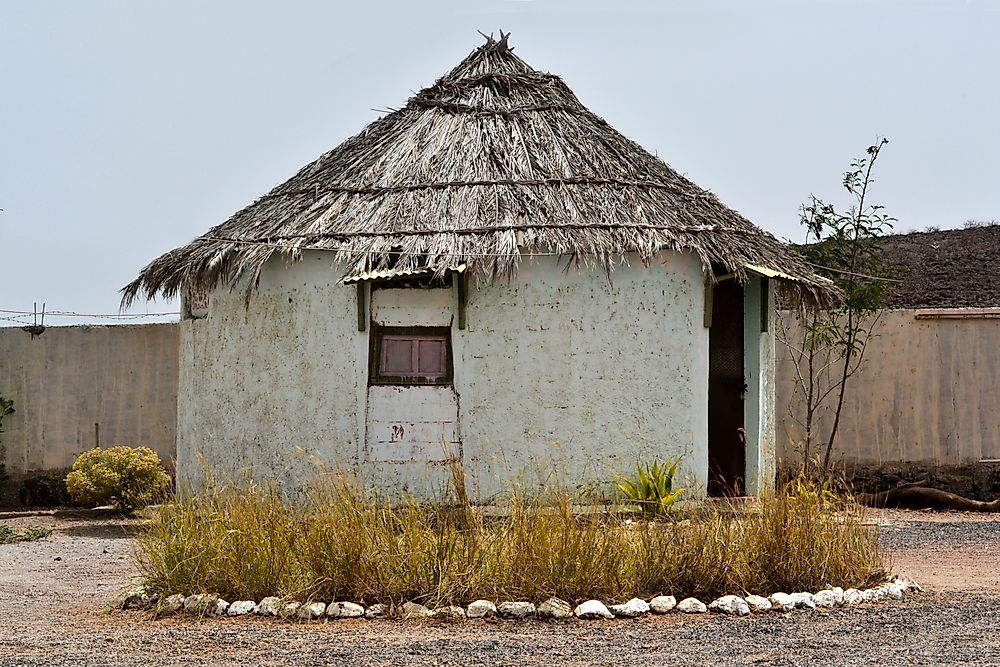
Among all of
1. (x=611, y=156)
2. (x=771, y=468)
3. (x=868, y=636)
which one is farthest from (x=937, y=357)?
(x=868, y=636)

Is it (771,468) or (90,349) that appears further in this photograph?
(90,349)

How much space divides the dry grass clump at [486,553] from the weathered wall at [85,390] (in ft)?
22.6

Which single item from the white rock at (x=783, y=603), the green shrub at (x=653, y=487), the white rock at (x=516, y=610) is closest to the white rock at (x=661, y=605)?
the white rock at (x=783, y=603)

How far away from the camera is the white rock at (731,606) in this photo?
21.5ft

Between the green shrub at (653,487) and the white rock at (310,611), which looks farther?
the green shrub at (653,487)

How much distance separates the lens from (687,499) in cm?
997

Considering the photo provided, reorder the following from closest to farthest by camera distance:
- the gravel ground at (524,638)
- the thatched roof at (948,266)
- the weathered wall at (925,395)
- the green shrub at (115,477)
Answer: the gravel ground at (524,638) → the green shrub at (115,477) → the weathered wall at (925,395) → the thatched roof at (948,266)

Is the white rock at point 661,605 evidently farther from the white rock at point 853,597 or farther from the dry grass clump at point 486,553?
the white rock at point 853,597

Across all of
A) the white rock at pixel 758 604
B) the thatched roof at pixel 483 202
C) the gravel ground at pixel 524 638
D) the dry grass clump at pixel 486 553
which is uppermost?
the thatched roof at pixel 483 202

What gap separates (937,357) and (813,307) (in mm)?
1622

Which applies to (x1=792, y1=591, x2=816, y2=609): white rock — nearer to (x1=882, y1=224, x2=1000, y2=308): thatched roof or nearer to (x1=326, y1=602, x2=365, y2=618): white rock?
(x1=326, y1=602, x2=365, y2=618): white rock

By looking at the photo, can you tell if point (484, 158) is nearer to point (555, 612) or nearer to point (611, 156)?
point (611, 156)

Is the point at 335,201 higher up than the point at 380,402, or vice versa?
the point at 335,201

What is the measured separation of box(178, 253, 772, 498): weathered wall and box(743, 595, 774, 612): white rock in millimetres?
3478
